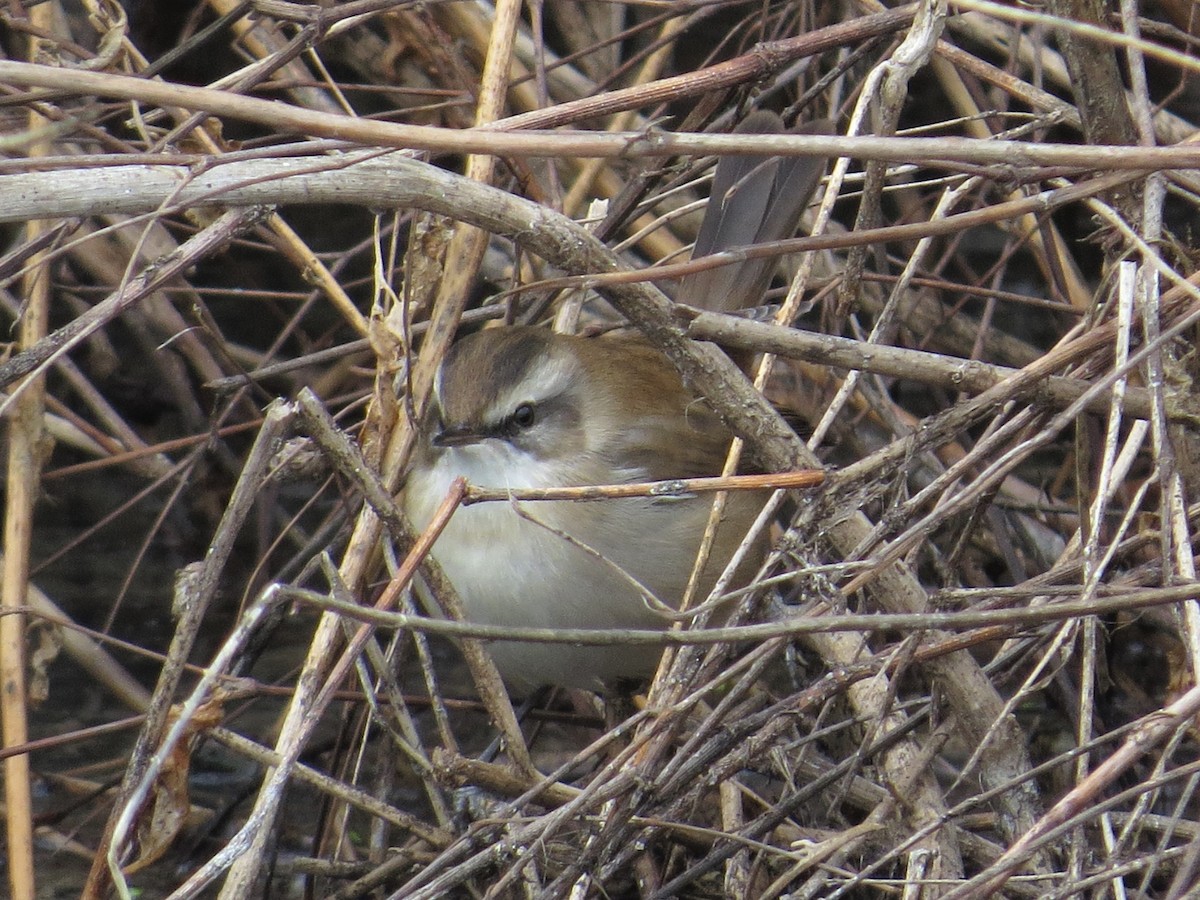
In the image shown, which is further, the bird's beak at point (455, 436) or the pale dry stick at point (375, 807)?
the bird's beak at point (455, 436)

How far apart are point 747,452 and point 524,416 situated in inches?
33.1

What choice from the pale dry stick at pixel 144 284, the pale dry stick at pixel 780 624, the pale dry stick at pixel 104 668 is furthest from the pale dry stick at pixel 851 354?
the pale dry stick at pixel 104 668

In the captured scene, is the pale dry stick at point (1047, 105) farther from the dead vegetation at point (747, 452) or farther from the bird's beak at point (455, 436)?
the bird's beak at point (455, 436)

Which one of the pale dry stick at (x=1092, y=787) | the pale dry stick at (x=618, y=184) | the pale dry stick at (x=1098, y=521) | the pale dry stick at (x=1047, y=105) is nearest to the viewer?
the pale dry stick at (x=1092, y=787)

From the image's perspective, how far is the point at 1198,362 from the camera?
9.49ft

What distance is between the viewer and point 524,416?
354cm

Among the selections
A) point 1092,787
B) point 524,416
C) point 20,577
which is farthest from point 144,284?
point 1092,787

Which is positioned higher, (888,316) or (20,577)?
(888,316)

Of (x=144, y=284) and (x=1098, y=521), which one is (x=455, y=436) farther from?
(x=1098, y=521)

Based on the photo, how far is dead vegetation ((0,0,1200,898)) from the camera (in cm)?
218

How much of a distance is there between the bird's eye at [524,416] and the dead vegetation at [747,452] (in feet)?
1.06

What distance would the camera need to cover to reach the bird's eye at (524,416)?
3506mm

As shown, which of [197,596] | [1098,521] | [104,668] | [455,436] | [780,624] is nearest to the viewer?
[780,624]

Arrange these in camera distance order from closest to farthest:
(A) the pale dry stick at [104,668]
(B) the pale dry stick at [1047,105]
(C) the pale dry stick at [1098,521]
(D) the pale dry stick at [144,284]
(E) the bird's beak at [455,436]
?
(C) the pale dry stick at [1098,521] → (D) the pale dry stick at [144,284] → (B) the pale dry stick at [1047,105] → (E) the bird's beak at [455,436] → (A) the pale dry stick at [104,668]
